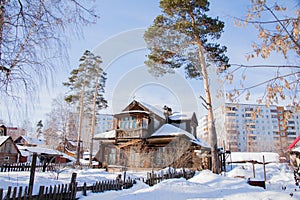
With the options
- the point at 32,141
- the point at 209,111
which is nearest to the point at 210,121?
the point at 209,111

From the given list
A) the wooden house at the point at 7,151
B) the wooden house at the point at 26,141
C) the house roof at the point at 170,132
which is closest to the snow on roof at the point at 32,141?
the wooden house at the point at 26,141

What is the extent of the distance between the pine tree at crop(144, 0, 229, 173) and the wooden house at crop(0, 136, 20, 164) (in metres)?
21.6

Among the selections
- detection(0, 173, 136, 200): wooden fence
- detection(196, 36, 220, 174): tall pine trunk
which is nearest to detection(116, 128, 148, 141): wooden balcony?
detection(196, 36, 220, 174): tall pine trunk

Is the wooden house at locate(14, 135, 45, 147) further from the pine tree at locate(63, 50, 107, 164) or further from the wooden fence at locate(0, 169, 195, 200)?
the wooden fence at locate(0, 169, 195, 200)

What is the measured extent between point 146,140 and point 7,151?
1881 centimetres

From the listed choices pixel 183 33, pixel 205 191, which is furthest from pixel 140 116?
pixel 205 191

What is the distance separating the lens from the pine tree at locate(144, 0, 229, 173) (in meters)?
14.1

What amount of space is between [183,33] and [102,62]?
1496cm

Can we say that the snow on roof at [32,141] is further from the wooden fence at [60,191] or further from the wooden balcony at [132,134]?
the wooden fence at [60,191]

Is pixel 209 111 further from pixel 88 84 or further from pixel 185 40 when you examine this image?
pixel 88 84

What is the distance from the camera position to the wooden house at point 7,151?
87.3ft

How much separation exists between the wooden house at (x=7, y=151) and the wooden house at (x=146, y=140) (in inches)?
474

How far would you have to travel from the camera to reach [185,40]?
1486 cm

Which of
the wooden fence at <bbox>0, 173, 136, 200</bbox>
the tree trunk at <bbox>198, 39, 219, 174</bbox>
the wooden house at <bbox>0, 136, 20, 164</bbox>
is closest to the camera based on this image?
the wooden fence at <bbox>0, 173, 136, 200</bbox>
